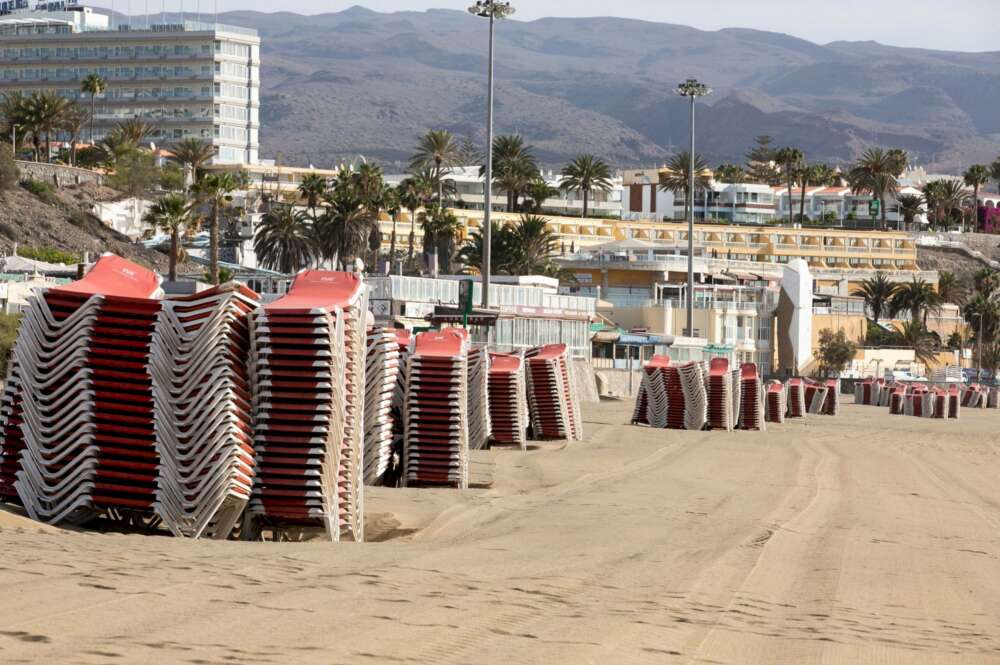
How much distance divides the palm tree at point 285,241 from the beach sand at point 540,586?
63.8m

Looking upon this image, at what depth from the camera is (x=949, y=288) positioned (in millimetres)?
131750

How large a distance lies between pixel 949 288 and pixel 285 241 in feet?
226

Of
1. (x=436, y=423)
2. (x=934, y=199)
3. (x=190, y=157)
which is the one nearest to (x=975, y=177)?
(x=934, y=199)

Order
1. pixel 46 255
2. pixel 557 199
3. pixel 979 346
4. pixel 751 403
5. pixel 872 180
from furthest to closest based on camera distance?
pixel 557 199, pixel 872 180, pixel 979 346, pixel 46 255, pixel 751 403

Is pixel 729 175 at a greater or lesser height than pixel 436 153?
greater

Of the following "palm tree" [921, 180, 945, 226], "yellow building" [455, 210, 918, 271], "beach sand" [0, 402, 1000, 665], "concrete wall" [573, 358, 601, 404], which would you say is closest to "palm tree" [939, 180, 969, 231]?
"palm tree" [921, 180, 945, 226]

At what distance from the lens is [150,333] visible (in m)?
13.9

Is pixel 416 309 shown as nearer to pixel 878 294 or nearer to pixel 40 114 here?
pixel 40 114

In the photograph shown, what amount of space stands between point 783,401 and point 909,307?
72.7m

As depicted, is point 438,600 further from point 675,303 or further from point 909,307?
point 909,307

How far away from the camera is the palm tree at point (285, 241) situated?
Answer: 83625mm

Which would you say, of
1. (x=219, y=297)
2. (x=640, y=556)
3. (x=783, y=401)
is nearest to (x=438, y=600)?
(x=640, y=556)

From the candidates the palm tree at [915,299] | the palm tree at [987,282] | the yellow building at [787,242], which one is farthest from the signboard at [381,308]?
the palm tree at [987,282]

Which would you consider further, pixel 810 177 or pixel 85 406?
pixel 810 177
